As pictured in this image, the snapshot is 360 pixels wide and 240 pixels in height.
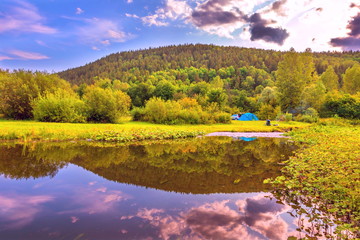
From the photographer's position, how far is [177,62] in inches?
5733

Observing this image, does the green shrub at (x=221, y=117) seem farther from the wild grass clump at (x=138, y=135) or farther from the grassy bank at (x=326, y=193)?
the grassy bank at (x=326, y=193)

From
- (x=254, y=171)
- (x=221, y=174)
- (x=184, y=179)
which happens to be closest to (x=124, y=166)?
(x=184, y=179)

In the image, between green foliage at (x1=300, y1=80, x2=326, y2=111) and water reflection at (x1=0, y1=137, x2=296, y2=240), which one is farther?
green foliage at (x1=300, y1=80, x2=326, y2=111)

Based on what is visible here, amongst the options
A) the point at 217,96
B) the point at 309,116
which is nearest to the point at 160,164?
the point at 309,116

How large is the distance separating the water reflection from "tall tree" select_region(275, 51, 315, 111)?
123 ft

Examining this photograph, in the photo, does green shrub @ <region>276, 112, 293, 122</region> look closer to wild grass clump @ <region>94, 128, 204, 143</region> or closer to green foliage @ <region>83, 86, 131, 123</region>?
wild grass clump @ <region>94, 128, 204, 143</region>

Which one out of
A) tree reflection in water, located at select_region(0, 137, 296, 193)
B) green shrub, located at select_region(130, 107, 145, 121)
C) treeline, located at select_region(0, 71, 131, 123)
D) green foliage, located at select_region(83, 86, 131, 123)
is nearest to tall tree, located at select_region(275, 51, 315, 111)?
green shrub, located at select_region(130, 107, 145, 121)

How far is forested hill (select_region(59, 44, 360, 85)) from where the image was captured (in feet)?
413

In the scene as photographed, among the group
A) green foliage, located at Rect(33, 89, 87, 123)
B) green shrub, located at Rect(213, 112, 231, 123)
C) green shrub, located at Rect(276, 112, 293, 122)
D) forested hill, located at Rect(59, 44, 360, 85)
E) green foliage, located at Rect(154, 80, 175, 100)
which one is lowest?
green shrub, located at Rect(276, 112, 293, 122)

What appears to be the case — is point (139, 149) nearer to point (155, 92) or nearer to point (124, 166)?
point (124, 166)

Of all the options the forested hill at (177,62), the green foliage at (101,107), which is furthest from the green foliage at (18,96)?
the forested hill at (177,62)

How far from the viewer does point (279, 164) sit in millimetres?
11508

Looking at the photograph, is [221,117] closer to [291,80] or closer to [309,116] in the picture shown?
[309,116]

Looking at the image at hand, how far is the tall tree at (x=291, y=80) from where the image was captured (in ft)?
152
